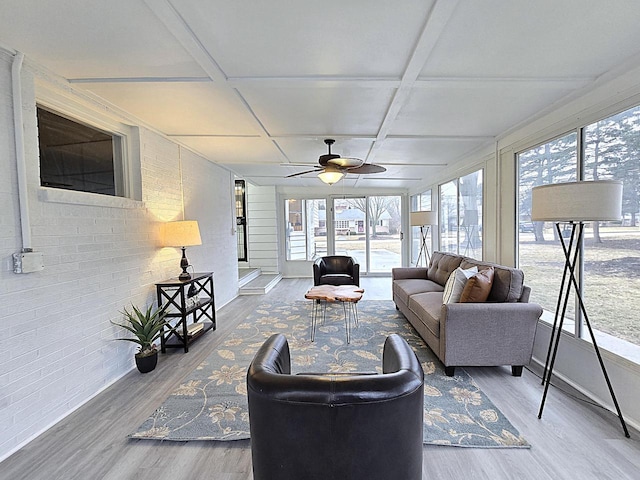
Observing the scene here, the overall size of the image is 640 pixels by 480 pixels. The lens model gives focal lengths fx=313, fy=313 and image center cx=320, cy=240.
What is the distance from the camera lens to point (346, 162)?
330 cm

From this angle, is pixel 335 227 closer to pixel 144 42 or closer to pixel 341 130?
pixel 341 130

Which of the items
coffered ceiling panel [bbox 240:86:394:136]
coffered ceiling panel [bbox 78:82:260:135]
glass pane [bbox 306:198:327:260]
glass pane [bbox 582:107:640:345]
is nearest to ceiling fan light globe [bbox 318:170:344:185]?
coffered ceiling panel [bbox 240:86:394:136]

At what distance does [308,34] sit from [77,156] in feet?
7.10

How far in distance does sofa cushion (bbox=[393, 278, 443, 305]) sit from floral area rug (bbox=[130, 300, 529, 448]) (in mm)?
→ 371

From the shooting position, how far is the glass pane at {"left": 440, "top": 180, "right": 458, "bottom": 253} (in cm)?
529

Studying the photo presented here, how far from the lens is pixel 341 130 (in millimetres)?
3420

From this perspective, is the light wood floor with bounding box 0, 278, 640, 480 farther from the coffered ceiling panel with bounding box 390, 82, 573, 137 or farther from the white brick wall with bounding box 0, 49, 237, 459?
the coffered ceiling panel with bounding box 390, 82, 573, 137

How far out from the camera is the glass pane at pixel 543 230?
2737 millimetres

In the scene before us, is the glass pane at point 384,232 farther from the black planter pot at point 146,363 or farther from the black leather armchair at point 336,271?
the black planter pot at point 146,363

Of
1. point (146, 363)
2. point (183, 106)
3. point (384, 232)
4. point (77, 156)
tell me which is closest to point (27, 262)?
point (77, 156)

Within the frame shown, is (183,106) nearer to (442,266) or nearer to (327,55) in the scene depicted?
(327,55)

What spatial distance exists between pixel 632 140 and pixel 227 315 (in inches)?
186

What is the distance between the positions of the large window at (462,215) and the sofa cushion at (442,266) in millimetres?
436

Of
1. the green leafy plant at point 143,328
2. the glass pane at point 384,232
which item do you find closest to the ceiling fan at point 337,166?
the green leafy plant at point 143,328
